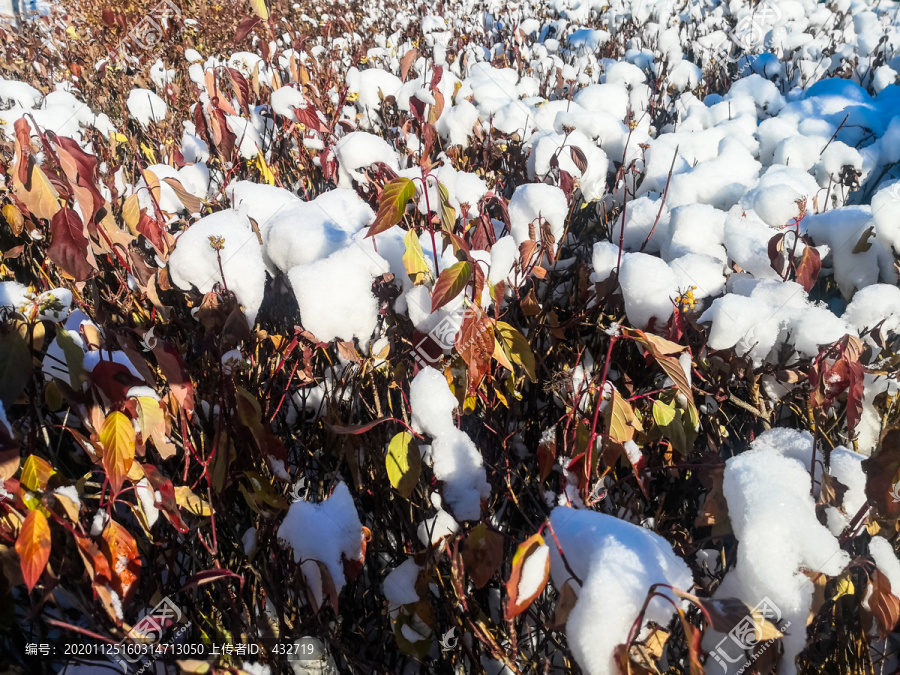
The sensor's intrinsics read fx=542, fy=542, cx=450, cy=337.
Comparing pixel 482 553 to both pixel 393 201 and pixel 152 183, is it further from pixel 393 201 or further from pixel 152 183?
pixel 152 183

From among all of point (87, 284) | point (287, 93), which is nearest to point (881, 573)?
point (87, 284)

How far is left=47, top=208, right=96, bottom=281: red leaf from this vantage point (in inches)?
42.8

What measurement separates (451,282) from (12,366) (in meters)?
0.75

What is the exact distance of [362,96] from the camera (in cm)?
299

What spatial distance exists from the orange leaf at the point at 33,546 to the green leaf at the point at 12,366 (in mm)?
268

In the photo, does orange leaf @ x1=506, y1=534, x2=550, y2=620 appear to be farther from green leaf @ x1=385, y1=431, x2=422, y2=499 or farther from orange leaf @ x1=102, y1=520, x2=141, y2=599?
orange leaf @ x1=102, y1=520, x2=141, y2=599

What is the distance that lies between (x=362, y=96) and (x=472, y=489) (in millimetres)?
2559

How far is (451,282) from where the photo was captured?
928 millimetres

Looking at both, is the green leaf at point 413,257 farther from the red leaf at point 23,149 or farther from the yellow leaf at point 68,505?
the red leaf at point 23,149

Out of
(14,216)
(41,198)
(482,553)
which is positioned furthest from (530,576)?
(14,216)

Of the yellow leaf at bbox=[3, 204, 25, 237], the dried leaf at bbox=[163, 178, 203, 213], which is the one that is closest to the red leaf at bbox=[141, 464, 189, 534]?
the dried leaf at bbox=[163, 178, 203, 213]

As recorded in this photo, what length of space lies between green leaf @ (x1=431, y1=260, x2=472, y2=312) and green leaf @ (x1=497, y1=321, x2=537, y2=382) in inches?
9.3

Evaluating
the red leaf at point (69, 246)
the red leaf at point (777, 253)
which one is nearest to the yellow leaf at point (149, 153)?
the red leaf at point (69, 246)

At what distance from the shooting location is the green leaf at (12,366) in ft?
2.97
